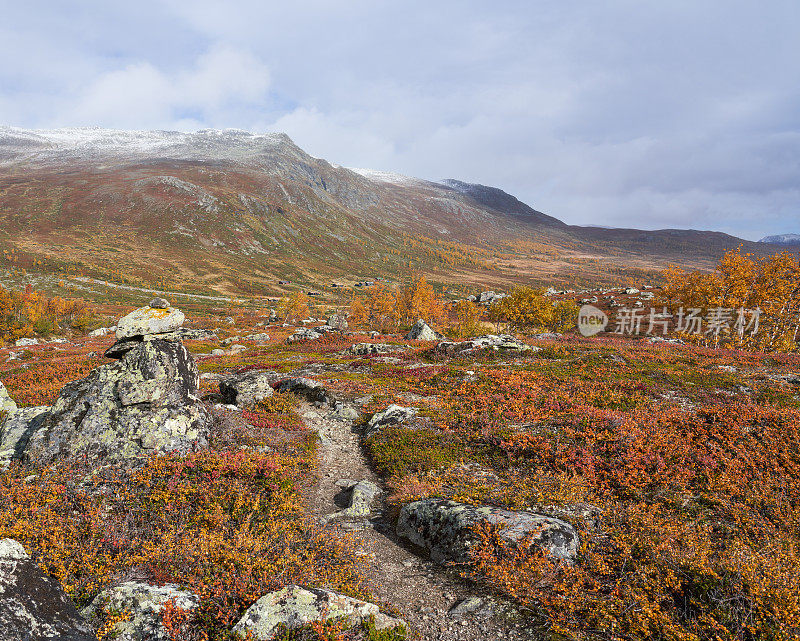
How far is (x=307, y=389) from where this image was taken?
23141mm

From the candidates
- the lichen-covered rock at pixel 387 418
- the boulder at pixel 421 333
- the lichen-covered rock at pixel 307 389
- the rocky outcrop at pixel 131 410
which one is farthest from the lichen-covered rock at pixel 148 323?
the boulder at pixel 421 333

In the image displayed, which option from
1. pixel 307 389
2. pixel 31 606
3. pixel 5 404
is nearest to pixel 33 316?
pixel 5 404

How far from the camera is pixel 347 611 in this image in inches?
272

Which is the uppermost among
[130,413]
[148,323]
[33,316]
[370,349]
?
[148,323]

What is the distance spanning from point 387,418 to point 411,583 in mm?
10251

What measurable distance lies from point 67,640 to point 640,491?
14.0 m

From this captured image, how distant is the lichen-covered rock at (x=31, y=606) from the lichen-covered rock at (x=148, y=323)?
1014cm

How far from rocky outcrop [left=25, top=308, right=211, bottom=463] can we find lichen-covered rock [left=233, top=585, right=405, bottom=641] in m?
8.11

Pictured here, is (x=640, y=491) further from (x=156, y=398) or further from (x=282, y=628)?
(x=156, y=398)

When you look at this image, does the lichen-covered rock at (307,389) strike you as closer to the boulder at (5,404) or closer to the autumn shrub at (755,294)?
the boulder at (5,404)

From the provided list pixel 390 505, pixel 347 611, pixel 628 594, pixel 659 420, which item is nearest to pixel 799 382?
pixel 659 420

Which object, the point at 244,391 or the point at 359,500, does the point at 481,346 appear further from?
the point at 359,500

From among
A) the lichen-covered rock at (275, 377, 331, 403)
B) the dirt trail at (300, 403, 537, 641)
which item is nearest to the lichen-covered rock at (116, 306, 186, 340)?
the lichen-covered rock at (275, 377, 331, 403)

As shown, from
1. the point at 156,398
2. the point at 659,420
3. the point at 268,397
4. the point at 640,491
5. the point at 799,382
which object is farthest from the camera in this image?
the point at 799,382
